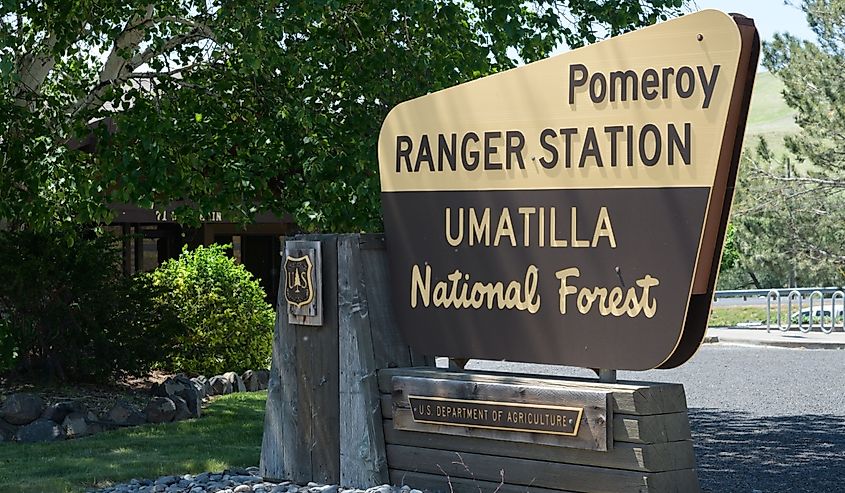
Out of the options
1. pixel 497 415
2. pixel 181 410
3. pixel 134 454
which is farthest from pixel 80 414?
pixel 497 415

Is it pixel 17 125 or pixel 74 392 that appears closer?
pixel 17 125

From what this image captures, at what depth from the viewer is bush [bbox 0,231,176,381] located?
12109 millimetres

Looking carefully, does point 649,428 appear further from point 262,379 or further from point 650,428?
point 262,379

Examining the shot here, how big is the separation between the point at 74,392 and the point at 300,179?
3.68m

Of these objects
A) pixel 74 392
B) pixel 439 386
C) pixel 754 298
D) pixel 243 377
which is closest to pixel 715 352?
pixel 243 377

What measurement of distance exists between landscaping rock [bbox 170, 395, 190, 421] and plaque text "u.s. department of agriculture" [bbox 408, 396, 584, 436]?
5810 millimetres

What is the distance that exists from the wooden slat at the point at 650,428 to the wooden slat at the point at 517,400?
63mm

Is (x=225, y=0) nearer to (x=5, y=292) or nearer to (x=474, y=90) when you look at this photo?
(x=474, y=90)

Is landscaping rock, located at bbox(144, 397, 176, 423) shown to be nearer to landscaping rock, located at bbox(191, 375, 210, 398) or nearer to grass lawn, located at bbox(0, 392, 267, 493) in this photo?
grass lawn, located at bbox(0, 392, 267, 493)

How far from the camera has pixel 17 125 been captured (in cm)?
989

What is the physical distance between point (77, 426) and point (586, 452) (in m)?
6.49

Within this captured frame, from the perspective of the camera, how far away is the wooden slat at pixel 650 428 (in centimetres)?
570

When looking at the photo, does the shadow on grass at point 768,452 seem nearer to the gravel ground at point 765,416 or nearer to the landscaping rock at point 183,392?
the gravel ground at point 765,416

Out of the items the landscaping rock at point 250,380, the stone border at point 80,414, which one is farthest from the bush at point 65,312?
the landscaping rock at point 250,380
